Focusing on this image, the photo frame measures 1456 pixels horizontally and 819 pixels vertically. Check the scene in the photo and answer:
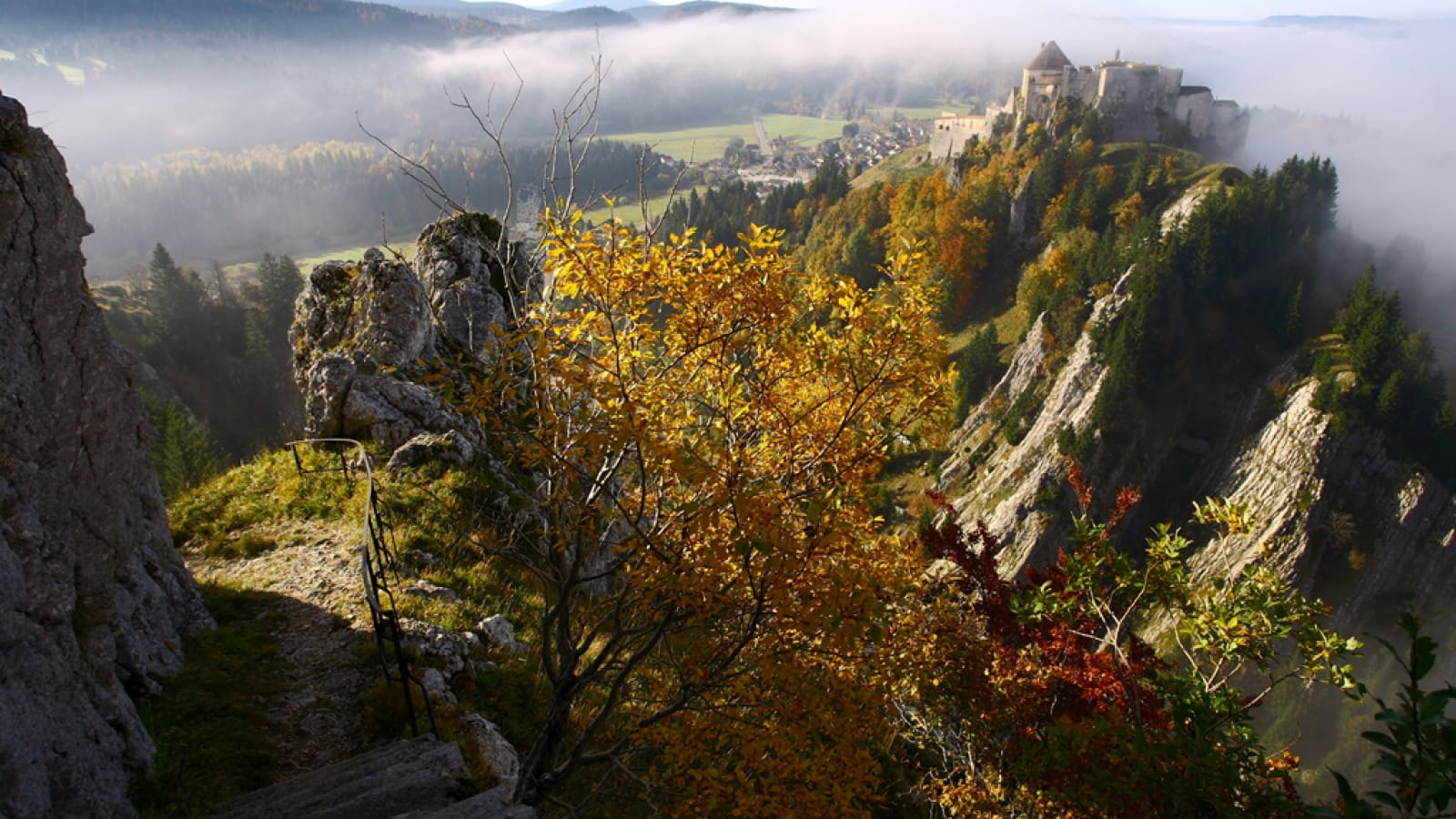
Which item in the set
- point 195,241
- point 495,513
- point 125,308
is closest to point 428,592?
point 495,513

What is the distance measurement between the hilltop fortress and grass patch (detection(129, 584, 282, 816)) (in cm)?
11790

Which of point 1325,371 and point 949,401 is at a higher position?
point 949,401

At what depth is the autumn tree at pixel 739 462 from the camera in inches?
243

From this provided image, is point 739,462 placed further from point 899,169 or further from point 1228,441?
point 899,169

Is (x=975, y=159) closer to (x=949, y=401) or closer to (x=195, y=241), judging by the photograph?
(x=949, y=401)

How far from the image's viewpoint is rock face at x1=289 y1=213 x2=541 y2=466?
652 inches

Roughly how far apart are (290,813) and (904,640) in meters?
7.22

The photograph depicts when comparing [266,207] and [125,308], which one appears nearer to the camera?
[125,308]

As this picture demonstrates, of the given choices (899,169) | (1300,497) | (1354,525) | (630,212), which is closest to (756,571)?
(1300,497)

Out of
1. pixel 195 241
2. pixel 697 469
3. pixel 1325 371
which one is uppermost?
pixel 697 469

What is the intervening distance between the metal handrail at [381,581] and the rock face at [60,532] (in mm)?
2461

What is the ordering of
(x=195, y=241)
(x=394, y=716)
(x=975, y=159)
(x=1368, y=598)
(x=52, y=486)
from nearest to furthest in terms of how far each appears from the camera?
(x=52, y=486)
(x=394, y=716)
(x=1368, y=598)
(x=975, y=159)
(x=195, y=241)

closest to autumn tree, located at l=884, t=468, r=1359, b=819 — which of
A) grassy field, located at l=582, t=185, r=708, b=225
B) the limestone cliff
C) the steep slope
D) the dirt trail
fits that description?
grassy field, located at l=582, t=185, r=708, b=225

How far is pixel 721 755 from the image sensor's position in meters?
7.75
